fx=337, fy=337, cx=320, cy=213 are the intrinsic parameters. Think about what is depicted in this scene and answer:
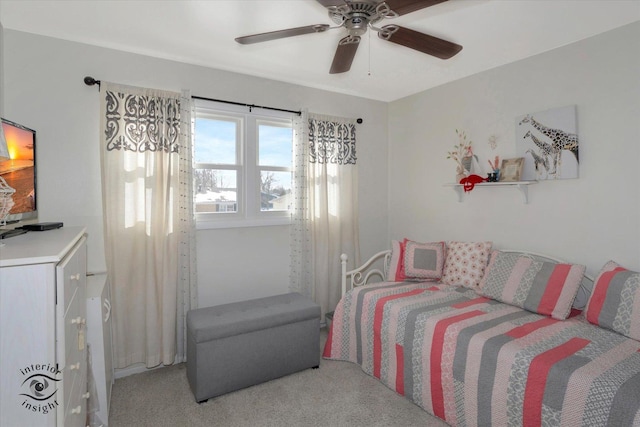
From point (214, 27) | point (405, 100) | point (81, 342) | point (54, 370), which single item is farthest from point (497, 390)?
point (405, 100)

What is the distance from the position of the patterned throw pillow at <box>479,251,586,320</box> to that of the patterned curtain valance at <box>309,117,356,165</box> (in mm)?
1802

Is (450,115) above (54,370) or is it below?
above

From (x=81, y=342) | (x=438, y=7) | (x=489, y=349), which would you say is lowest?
(x=489, y=349)

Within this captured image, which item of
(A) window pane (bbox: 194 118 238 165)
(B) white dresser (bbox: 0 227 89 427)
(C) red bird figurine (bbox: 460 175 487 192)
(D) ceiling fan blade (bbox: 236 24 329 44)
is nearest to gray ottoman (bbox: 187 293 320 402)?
(B) white dresser (bbox: 0 227 89 427)

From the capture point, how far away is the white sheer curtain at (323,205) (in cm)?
340

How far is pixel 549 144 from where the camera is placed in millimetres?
2629

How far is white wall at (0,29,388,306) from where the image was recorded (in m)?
2.33

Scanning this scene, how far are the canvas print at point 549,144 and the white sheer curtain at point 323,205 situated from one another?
5.35 feet

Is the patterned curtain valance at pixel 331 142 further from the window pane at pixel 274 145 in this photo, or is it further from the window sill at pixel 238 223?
the window sill at pixel 238 223

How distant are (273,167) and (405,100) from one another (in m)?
1.76

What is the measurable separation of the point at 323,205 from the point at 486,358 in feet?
6.75

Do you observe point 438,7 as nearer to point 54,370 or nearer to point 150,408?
point 54,370

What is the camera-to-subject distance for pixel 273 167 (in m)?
3.36
